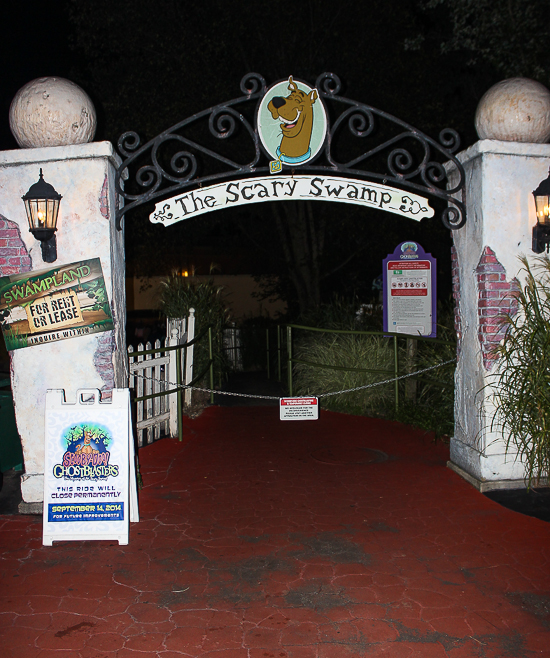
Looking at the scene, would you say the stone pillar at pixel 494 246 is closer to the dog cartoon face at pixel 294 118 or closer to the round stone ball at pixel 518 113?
the round stone ball at pixel 518 113

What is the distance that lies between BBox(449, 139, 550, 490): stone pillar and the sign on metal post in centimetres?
299

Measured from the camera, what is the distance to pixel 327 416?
8.34 metres

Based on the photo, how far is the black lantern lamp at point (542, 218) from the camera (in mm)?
4902

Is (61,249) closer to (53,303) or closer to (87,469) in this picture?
(53,303)

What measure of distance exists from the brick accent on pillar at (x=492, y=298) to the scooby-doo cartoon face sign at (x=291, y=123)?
1.76 metres

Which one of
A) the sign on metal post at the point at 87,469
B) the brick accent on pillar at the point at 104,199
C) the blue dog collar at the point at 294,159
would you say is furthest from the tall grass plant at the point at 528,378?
the brick accent on pillar at the point at 104,199

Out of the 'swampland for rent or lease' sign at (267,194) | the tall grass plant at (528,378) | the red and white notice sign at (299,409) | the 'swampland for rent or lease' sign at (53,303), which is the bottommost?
the red and white notice sign at (299,409)

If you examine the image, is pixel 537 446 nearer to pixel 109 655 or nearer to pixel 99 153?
pixel 109 655

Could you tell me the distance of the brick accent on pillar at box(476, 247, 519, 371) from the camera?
5.08 meters

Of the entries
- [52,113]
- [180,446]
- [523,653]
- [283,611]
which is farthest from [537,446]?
[52,113]

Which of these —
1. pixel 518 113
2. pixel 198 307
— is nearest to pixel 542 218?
pixel 518 113

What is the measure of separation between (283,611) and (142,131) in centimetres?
1148

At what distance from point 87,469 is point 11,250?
1.87m

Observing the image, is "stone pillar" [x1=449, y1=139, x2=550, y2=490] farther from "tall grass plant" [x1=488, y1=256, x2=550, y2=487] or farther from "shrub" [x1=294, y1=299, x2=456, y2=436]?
"shrub" [x1=294, y1=299, x2=456, y2=436]
